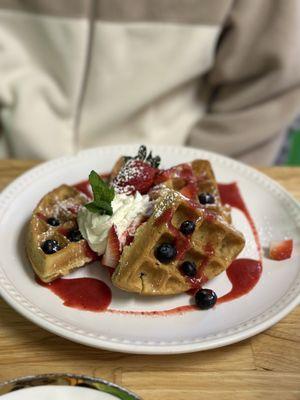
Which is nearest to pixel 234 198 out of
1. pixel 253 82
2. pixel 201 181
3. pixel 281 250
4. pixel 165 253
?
pixel 201 181

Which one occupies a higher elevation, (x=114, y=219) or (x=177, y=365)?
(x=114, y=219)

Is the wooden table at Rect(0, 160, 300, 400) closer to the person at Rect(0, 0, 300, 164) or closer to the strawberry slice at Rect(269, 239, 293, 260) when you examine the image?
the strawberry slice at Rect(269, 239, 293, 260)

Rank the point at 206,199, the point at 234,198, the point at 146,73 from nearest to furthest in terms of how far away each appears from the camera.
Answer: the point at 206,199, the point at 234,198, the point at 146,73

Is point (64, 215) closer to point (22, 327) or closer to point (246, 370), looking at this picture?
point (22, 327)

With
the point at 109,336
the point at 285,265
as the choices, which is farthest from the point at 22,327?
the point at 285,265

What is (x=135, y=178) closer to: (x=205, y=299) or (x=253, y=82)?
(x=205, y=299)

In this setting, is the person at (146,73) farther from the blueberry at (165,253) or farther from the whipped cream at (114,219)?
the blueberry at (165,253)
